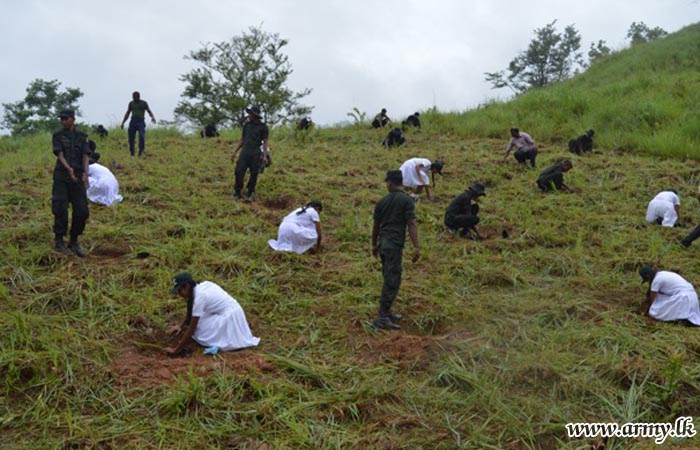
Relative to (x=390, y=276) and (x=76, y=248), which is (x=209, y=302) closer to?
(x=390, y=276)

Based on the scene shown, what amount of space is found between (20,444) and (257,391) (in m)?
1.34

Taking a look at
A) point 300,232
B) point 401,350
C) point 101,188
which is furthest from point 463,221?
point 101,188

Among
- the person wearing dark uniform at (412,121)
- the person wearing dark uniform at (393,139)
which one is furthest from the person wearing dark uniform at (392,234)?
the person wearing dark uniform at (412,121)

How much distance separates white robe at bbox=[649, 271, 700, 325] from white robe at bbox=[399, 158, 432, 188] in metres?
4.52

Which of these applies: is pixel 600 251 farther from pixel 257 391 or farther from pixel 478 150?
pixel 478 150

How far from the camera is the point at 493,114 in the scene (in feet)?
52.9

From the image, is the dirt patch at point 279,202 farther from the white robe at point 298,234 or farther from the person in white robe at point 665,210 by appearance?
the person in white robe at point 665,210

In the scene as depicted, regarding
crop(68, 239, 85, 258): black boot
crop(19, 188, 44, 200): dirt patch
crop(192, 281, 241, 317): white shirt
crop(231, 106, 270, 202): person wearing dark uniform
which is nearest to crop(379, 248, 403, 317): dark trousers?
crop(192, 281, 241, 317): white shirt

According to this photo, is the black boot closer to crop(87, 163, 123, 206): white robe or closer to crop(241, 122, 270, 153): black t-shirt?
crop(87, 163, 123, 206): white robe

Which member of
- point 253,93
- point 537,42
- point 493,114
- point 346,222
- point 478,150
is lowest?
point 346,222

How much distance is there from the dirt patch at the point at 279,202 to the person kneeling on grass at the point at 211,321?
415 centimetres

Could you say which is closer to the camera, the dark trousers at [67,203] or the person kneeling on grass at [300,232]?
the dark trousers at [67,203]

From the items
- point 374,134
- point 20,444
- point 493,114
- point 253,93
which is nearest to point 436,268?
point 20,444

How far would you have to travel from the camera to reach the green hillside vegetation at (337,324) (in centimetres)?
348
